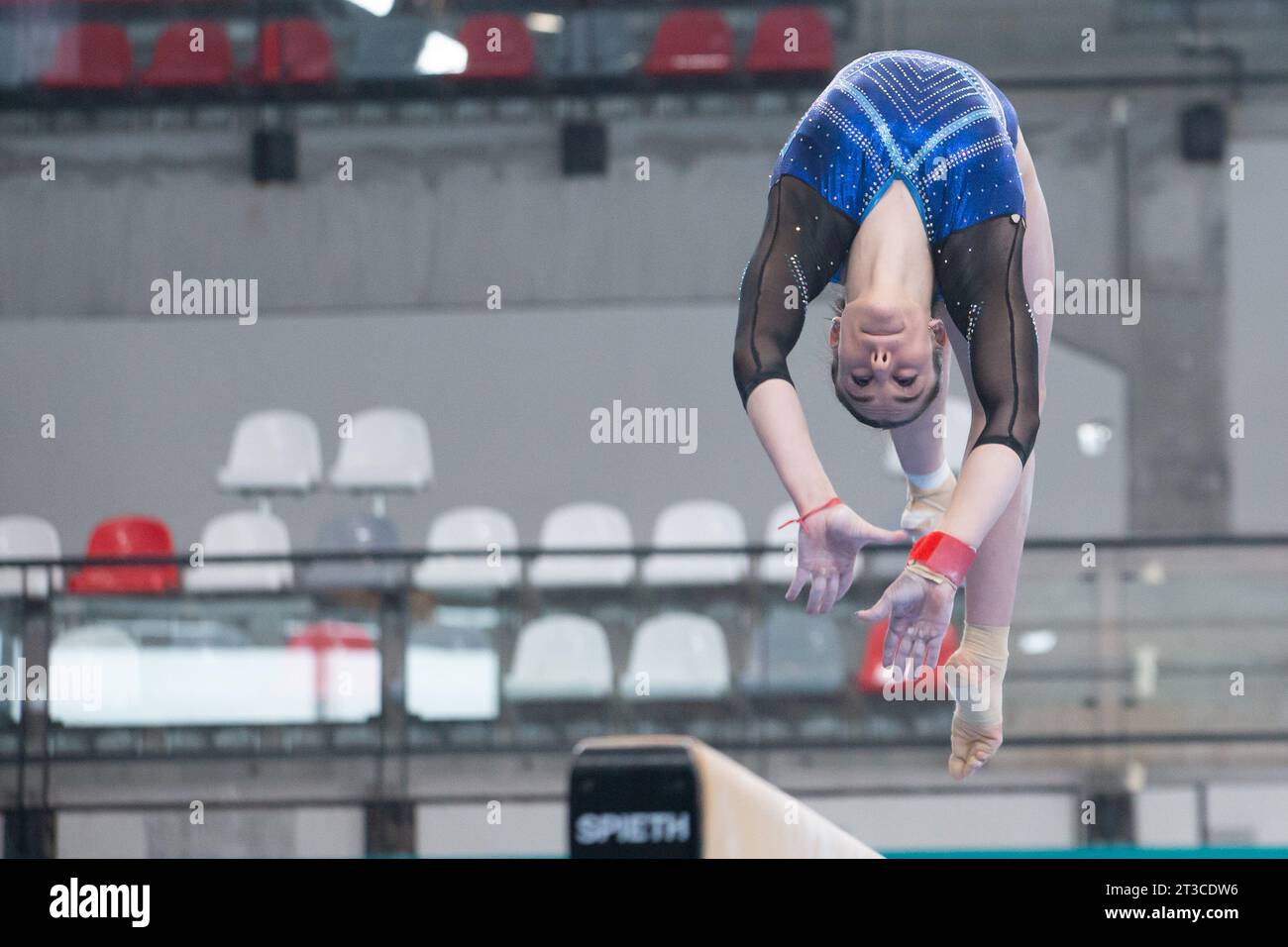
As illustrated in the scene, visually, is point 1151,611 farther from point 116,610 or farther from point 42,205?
point 42,205

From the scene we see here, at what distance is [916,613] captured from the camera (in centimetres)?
282

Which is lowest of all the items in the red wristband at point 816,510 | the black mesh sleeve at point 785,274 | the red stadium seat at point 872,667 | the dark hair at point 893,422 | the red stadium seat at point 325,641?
the red stadium seat at point 872,667

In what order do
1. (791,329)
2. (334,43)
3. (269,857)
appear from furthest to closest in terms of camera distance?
1. (334,43)
2. (269,857)
3. (791,329)

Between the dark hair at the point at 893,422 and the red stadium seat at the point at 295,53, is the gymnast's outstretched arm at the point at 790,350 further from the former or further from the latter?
the red stadium seat at the point at 295,53

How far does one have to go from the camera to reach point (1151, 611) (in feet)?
17.4

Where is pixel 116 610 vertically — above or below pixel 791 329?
below

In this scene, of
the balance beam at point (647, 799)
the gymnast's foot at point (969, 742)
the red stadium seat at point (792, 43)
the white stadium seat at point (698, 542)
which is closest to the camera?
the balance beam at point (647, 799)

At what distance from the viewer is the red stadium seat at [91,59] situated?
605 centimetres

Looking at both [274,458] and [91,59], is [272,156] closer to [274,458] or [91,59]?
[91,59]

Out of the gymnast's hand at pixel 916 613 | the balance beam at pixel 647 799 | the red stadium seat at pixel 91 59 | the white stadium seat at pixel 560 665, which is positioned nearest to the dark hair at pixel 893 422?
the gymnast's hand at pixel 916 613

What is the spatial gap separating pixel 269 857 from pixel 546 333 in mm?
2189

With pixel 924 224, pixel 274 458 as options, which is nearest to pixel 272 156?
pixel 274 458

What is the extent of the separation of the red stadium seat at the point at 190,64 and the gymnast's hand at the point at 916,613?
4.05 metres

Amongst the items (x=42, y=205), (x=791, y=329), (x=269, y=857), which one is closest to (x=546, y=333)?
(x=42, y=205)
